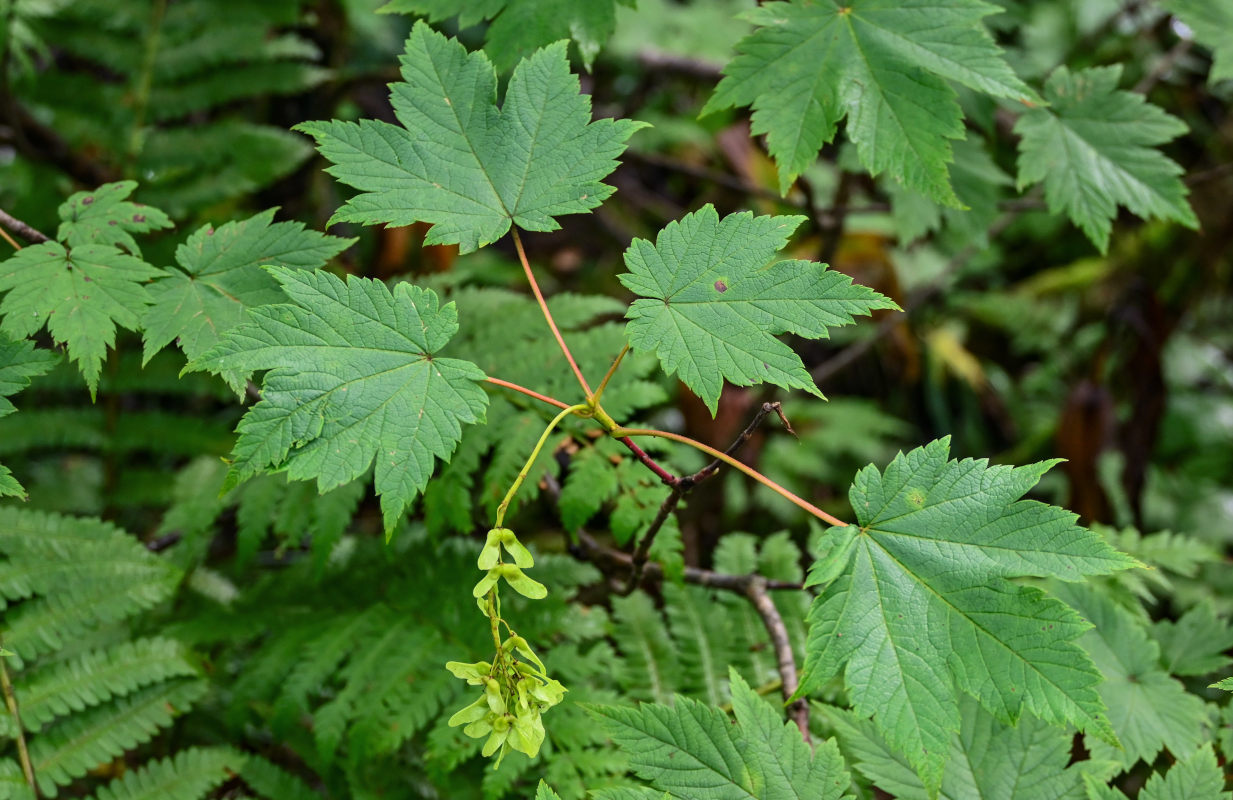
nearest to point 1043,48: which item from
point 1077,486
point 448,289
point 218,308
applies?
point 1077,486

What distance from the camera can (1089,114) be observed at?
1.78 metres

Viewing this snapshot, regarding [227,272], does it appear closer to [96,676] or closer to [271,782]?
[96,676]

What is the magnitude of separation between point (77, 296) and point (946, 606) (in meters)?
1.31

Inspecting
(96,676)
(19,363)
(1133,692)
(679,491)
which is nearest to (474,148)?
(679,491)

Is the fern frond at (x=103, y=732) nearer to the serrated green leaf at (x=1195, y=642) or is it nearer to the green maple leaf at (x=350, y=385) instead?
the green maple leaf at (x=350, y=385)

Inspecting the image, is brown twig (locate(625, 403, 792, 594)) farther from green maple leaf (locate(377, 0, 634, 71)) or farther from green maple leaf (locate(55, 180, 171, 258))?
green maple leaf (locate(55, 180, 171, 258))

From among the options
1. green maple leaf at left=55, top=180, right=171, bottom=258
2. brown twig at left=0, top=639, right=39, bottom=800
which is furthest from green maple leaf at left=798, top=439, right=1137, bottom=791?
brown twig at left=0, top=639, right=39, bottom=800

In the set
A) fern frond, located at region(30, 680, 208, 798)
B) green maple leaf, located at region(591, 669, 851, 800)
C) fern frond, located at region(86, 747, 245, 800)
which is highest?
green maple leaf, located at region(591, 669, 851, 800)

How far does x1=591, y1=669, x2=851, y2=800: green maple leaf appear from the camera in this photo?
1134 millimetres

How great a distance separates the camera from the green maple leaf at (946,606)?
1018mm

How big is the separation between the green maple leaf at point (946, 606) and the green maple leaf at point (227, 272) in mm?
915

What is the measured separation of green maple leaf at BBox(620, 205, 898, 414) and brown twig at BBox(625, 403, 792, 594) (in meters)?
0.06

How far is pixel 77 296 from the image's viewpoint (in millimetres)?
1181

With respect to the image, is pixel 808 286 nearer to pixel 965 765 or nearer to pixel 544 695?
pixel 544 695
